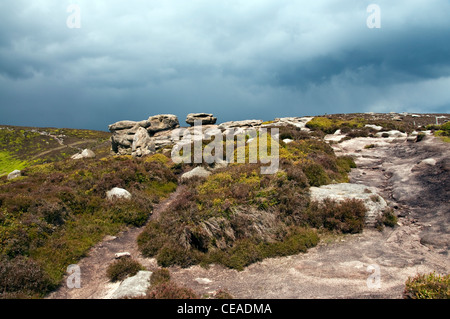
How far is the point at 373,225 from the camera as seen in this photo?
1264 cm

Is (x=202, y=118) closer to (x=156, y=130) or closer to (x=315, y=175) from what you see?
(x=156, y=130)

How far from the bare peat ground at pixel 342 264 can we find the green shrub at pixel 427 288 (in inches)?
13.1

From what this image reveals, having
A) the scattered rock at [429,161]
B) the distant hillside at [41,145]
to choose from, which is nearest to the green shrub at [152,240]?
the scattered rock at [429,161]

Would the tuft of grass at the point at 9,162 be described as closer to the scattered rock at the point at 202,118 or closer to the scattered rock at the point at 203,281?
the scattered rock at the point at 202,118

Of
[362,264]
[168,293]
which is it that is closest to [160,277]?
[168,293]

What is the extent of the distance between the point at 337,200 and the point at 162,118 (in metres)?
46.2

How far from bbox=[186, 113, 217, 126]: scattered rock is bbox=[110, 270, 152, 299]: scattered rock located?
49.8m

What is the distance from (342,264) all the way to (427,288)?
9.42 feet

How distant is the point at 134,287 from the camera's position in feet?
27.4

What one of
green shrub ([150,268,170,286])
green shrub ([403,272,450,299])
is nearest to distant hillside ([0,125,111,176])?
green shrub ([150,268,170,286])

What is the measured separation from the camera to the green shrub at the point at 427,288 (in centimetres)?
693

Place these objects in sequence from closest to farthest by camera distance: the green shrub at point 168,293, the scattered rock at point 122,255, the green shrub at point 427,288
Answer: the green shrub at point 427,288, the green shrub at point 168,293, the scattered rock at point 122,255

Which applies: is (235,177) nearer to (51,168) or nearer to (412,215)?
(412,215)

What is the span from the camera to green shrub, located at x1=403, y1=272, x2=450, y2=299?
6.93 m
